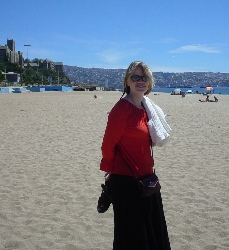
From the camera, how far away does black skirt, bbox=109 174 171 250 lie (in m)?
2.57

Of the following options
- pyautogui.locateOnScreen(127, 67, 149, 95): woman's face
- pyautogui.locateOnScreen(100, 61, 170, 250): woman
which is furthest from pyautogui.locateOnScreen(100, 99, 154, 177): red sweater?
pyautogui.locateOnScreen(127, 67, 149, 95): woman's face

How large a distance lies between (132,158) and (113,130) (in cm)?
25

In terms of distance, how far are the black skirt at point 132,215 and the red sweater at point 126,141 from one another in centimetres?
9

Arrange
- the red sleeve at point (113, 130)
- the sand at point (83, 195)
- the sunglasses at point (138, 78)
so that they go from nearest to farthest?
the red sleeve at point (113, 130), the sunglasses at point (138, 78), the sand at point (83, 195)

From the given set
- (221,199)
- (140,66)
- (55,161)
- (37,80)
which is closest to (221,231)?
(221,199)

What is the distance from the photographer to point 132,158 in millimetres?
2557

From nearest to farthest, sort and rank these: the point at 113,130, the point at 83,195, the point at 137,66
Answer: the point at 113,130 → the point at 137,66 → the point at 83,195

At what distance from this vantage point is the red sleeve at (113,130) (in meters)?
2.49

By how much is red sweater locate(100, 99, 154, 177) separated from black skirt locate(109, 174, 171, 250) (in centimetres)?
9

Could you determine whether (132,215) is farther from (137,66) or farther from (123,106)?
→ (137,66)

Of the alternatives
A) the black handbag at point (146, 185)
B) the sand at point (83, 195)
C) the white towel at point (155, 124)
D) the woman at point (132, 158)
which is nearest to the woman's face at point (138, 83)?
the woman at point (132, 158)

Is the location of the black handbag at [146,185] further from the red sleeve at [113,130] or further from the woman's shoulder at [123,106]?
the woman's shoulder at [123,106]

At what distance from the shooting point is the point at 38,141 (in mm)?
9930

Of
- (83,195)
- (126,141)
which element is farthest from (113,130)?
(83,195)
